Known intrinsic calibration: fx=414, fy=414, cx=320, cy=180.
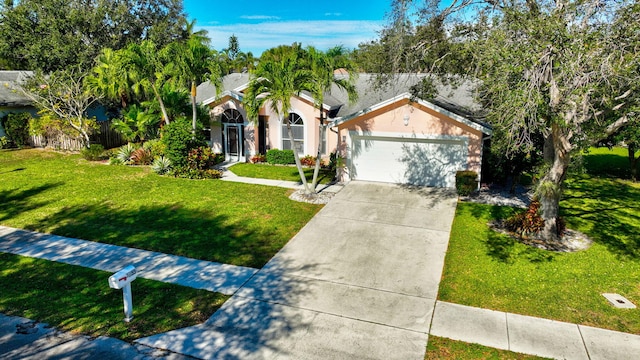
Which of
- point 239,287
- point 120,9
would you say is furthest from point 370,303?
point 120,9

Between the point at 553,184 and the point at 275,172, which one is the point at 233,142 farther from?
the point at 553,184

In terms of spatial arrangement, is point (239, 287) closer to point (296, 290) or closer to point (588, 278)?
point (296, 290)

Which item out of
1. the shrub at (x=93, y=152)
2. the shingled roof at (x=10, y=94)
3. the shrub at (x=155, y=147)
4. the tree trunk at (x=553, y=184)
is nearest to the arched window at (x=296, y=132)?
the shrub at (x=155, y=147)

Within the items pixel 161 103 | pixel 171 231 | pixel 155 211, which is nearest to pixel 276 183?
pixel 155 211

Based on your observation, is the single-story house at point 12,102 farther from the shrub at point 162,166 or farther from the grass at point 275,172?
the grass at point 275,172

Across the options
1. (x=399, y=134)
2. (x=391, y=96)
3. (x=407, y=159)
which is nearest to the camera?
(x=399, y=134)

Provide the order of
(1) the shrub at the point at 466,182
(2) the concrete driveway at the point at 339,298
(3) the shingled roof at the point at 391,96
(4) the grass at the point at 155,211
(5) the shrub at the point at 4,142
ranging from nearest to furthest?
1. (2) the concrete driveway at the point at 339,298
2. (4) the grass at the point at 155,211
3. (1) the shrub at the point at 466,182
4. (3) the shingled roof at the point at 391,96
5. (5) the shrub at the point at 4,142

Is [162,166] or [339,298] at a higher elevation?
[162,166]
